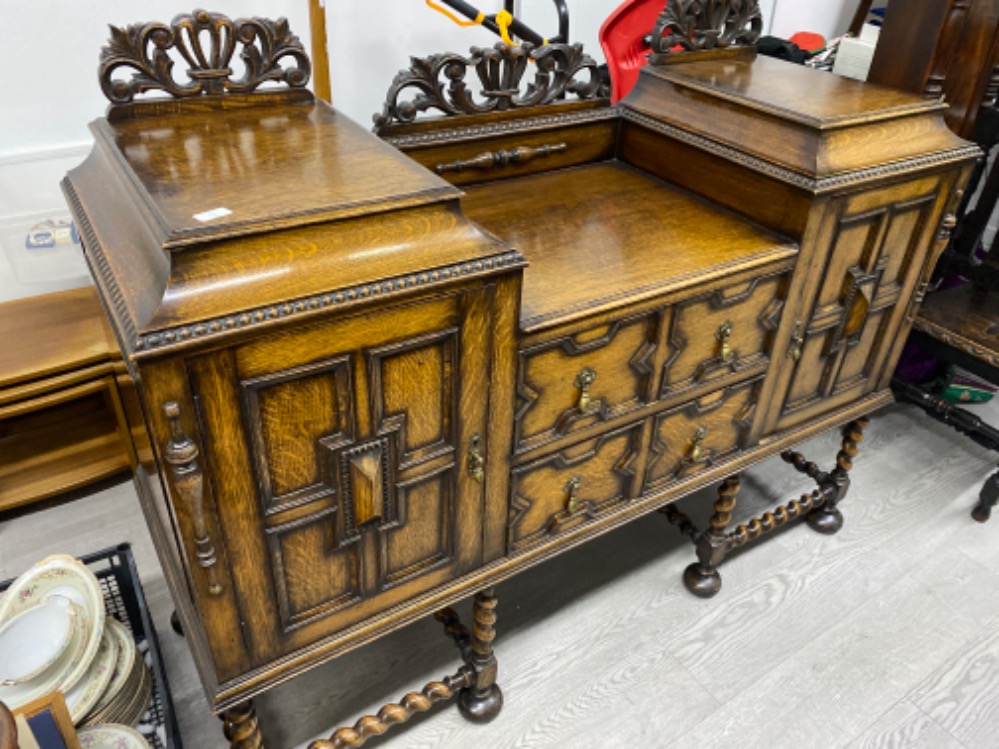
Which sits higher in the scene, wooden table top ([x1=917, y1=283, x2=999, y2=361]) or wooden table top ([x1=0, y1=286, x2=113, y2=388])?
wooden table top ([x1=917, y1=283, x2=999, y2=361])

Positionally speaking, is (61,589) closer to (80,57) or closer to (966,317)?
(80,57)

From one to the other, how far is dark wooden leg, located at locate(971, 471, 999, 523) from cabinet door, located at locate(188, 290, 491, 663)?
4.75 ft

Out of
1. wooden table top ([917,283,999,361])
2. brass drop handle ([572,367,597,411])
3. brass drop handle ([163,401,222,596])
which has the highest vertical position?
brass drop handle ([163,401,222,596])

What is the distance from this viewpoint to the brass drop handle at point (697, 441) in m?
1.36

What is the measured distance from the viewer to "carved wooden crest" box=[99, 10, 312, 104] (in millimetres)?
1015

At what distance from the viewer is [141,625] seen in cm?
141

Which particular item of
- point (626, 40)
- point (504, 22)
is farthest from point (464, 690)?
point (626, 40)

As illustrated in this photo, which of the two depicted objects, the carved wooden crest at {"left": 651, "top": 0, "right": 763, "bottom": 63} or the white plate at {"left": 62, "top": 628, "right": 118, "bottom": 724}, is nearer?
the white plate at {"left": 62, "top": 628, "right": 118, "bottom": 724}

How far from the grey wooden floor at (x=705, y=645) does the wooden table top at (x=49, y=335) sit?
387 millimetres

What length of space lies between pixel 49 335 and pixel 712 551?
154 cm

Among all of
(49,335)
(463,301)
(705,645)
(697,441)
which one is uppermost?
(463,301)

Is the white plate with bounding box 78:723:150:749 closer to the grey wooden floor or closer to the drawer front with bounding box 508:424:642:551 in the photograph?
the grey wooden floor

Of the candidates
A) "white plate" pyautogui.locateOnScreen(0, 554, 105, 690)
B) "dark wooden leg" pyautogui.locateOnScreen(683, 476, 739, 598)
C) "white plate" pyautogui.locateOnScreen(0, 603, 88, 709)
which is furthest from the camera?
"dark wooden leg" pyautogui.locateOnScreen(683, 476, 739, 598)

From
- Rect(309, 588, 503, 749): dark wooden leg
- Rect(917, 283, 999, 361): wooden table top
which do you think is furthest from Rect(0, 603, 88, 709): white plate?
Rect(917, 283, 999, 361): wooden table top
